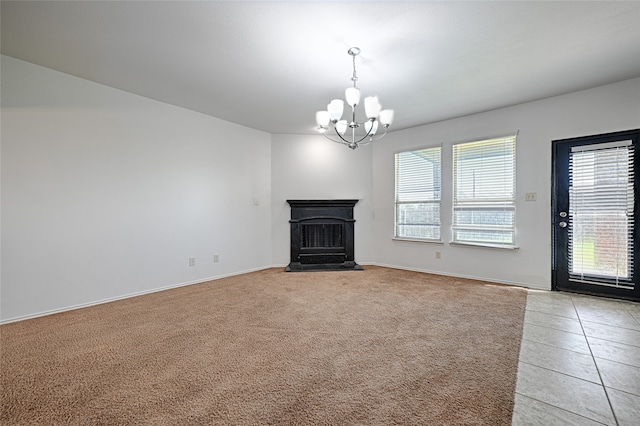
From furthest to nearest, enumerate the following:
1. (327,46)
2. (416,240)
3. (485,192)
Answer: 1. (416,240)
2. (485,192)
3. (327,46)

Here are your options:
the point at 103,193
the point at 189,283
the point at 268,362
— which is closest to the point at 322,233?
the point at 189,283

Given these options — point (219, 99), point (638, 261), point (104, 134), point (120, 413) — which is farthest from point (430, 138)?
point (120, 413)

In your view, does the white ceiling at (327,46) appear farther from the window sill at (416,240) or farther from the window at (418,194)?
the window sill at (416,240)

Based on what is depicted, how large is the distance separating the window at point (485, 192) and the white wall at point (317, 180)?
162cm

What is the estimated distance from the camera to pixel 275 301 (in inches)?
129

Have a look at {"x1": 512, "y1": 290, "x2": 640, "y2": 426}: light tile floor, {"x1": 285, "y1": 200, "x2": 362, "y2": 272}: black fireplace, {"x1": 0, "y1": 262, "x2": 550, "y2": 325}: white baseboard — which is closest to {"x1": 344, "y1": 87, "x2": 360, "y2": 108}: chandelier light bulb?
{"x1": 512, "y1": 290, "x2": 640, "y2": 426}: light tile floor

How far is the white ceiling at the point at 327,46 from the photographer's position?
2057 mm

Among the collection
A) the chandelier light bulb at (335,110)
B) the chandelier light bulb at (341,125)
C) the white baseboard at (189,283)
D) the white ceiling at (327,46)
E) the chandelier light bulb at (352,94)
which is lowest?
the white baseboard at (189,283)

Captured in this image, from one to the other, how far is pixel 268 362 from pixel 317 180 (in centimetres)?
390

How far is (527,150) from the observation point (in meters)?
3.88

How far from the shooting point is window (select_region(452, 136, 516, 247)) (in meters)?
4.06

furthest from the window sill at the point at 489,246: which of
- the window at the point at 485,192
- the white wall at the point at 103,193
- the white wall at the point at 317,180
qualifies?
the white wall at the point at 103,193

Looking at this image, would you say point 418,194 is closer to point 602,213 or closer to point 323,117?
point 602,213

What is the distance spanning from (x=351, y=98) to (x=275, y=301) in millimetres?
2364
